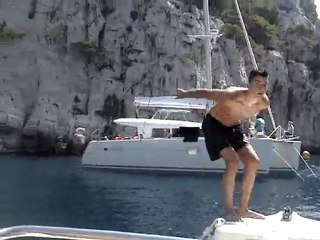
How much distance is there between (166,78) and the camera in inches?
2135

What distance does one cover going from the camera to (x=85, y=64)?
5519 cm

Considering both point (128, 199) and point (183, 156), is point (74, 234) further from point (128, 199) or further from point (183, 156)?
point (183, 156)

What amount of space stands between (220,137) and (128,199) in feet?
59.4

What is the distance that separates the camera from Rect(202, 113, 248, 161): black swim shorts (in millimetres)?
6254

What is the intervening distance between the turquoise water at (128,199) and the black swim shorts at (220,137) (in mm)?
10238

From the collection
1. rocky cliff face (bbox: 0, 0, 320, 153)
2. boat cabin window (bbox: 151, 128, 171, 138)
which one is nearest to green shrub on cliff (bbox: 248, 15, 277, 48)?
rocky cliff face (bbox: 0, 0, 320, 153)

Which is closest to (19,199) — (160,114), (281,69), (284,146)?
(284,146)

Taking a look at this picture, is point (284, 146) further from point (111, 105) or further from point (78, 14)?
point (78, 14)

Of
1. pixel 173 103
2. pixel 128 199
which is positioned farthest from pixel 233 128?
pixel 173 103

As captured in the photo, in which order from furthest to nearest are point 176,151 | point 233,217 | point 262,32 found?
1. point 262,32
2. point 176,151
3. point 233,217

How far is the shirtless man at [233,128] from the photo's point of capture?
19.6ft

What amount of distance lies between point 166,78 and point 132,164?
18316 mm

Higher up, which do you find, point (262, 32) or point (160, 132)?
point (262, 32)

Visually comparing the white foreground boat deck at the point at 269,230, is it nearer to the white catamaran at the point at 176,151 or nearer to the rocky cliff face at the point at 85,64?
the white catamaran at the point at 176,151
